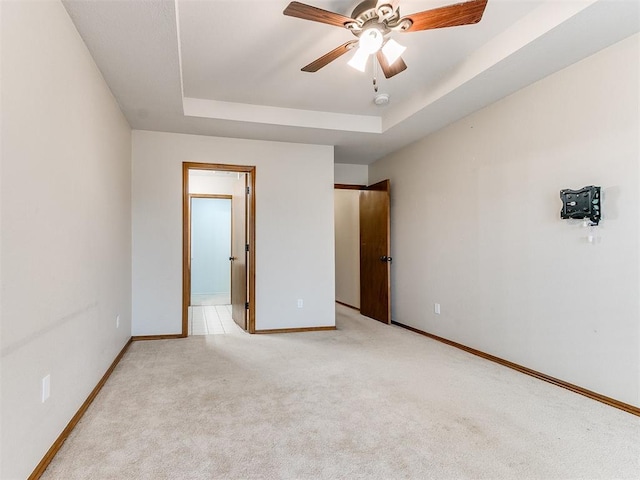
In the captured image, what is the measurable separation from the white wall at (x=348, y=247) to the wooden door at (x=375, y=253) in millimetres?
473

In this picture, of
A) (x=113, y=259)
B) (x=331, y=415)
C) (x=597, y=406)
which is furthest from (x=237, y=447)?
(x=597, y=406)

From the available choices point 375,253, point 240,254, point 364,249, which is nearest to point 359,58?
point 240,254

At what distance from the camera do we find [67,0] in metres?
1.95

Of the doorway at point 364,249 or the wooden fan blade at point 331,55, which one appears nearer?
the wooden fan blade at point 331,55

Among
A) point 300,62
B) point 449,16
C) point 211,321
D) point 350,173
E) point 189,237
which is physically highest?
point 300,62

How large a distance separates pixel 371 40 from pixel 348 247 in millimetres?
4539

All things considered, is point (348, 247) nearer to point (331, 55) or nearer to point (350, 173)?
point (350, 173)

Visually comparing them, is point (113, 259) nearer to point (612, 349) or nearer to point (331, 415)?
point (331, 415)

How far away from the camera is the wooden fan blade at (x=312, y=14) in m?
1.88

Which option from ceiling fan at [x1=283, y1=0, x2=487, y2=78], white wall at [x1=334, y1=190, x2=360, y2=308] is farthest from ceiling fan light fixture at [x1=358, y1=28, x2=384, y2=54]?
white wall at [x1=334, y1=190, x2=360, y2=308]

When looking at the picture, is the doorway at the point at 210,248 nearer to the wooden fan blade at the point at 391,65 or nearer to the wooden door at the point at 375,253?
the wooden door at the point at 375,253

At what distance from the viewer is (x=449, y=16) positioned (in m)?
1.99

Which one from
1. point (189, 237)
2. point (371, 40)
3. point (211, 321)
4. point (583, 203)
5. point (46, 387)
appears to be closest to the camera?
point (46, 387)

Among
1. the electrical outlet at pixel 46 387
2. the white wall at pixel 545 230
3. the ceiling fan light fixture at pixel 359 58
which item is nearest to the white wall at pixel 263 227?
the white wall at pixel 545 230
